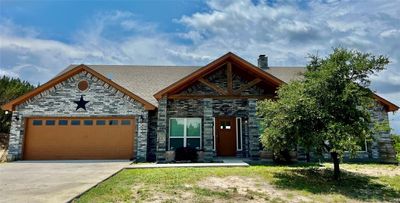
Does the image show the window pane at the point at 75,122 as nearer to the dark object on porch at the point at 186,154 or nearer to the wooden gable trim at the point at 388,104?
the dark object on porch at the point at 186,154

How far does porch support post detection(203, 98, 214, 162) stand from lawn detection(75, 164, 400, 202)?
3488mm

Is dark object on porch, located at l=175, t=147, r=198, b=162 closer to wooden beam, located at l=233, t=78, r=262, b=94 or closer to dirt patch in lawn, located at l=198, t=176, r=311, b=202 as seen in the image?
wooden beam, located at l=233, t=78, r=262, b=94

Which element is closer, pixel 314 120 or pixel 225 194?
pixel 225 194

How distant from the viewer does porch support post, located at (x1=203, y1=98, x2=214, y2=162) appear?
46.5 ft

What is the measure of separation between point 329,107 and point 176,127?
337 inches

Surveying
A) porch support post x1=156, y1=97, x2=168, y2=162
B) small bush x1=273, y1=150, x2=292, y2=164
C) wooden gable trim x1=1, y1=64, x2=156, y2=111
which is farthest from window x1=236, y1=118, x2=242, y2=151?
wooden gable trim x1=1, y1=64, x2=156, y2=111

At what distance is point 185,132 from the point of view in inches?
607

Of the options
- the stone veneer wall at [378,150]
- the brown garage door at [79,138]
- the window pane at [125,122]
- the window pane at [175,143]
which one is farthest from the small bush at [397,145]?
the brown garage door at [79,138]

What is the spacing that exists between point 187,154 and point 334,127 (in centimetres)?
743

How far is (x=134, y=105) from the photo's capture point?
15.4 metres

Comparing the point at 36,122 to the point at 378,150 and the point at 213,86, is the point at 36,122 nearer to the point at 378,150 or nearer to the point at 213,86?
the point at 213,86

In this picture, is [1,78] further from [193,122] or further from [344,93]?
[344,93]

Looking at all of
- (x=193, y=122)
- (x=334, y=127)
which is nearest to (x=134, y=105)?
(x=193, y=122)

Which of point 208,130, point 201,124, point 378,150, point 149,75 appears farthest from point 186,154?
point 378,150
